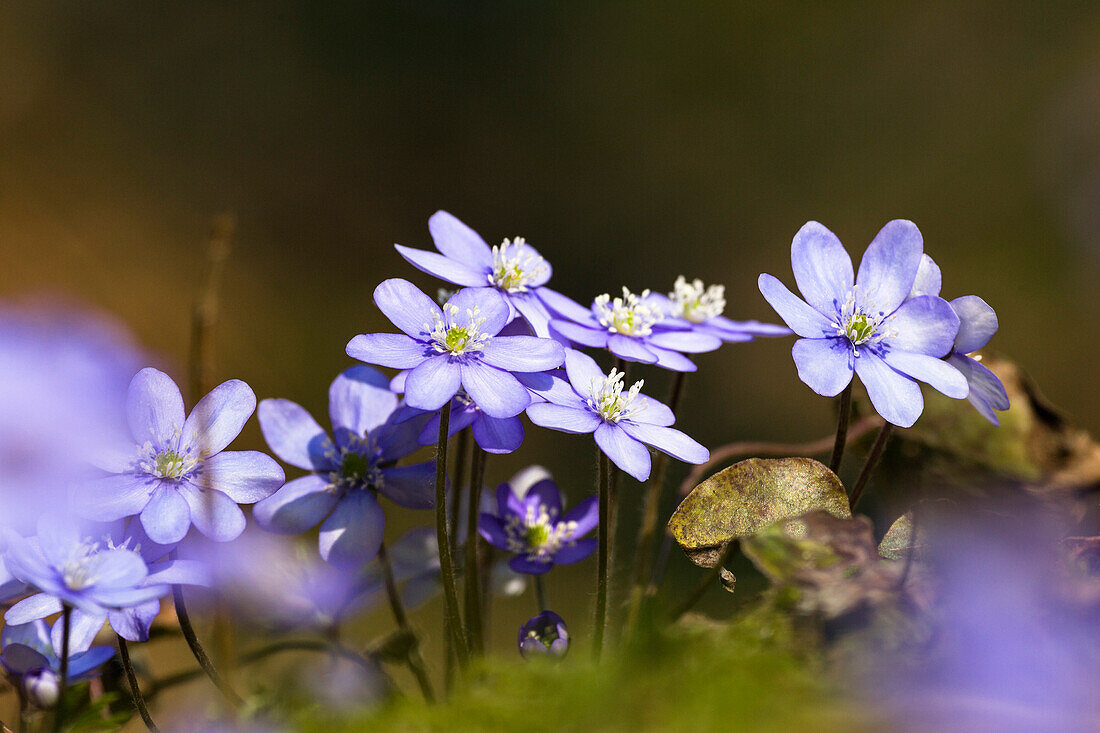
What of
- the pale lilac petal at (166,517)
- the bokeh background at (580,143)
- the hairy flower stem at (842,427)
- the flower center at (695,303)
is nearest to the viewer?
the pale lilac petal at (166,517)

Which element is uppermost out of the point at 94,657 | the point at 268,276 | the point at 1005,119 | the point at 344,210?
the point at 1005,119

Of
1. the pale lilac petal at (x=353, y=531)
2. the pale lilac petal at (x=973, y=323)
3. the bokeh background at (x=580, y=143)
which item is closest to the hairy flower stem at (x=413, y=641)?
the pale lilac petal at (x=353, y=531)

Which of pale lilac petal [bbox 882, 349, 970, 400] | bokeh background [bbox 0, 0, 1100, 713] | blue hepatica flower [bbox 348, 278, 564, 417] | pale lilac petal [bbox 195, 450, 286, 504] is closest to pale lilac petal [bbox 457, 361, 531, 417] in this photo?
blue hepatica flower [bbox 348, 278, 564, 417]

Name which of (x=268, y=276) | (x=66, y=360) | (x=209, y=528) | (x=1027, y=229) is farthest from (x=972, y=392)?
(x=1027, y=229)

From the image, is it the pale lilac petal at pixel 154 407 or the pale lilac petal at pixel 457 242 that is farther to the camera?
the pale lilac petal at pixel 457 242

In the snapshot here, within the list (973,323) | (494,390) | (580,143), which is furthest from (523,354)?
(580,143)

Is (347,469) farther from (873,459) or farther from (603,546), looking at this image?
(873,459)

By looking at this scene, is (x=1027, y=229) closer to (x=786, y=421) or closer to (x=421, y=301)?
(x=786, y=421)

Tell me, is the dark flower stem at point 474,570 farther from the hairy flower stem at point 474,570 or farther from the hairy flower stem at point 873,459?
the hairy flower stem at point 873,459
